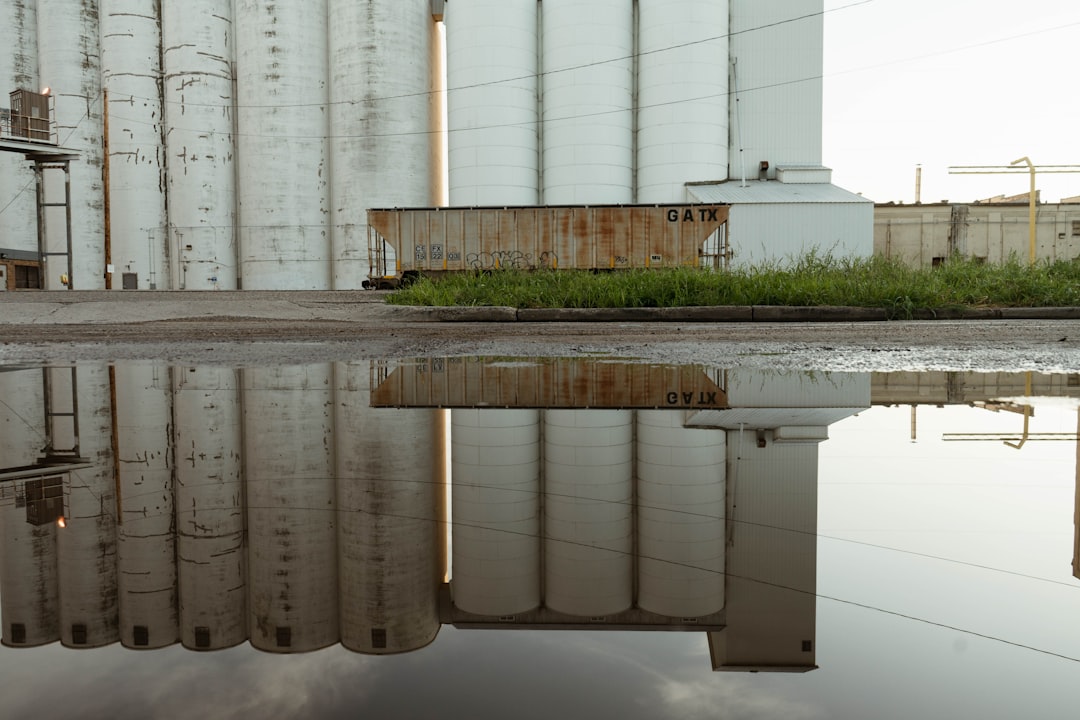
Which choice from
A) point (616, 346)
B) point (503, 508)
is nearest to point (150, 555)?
point (503, 508)

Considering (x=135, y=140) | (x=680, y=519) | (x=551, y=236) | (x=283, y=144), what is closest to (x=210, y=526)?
(x=680, y=519)

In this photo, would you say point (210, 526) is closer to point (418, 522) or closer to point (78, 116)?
point (418, 522)

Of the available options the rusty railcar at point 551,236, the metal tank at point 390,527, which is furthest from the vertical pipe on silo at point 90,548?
the rusty railcar at point 551,236

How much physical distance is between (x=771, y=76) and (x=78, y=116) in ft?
91.6

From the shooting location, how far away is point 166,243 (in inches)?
1283

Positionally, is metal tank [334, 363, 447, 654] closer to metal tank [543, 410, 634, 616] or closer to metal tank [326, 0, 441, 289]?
metal tank [543, 410, 634, 616]

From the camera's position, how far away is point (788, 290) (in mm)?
13141

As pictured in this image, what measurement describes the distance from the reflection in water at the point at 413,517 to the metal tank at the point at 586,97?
25.4m

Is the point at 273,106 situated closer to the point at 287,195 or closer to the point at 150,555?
the point at 287,195

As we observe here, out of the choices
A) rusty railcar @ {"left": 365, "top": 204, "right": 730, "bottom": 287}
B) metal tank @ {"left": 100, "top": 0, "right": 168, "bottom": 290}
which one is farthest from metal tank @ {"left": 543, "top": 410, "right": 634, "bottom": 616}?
metal tank @ {"left": 100, "top": 0, "right": 168, "bottom": 290}

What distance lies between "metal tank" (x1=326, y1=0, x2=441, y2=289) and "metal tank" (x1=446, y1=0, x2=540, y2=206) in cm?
170

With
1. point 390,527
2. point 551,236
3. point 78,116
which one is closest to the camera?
point 390,527

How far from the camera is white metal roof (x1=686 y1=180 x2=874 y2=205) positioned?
94.2ft

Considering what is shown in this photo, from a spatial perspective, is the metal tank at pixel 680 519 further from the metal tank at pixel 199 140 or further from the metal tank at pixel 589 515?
the metal tank at pixel 199 140
